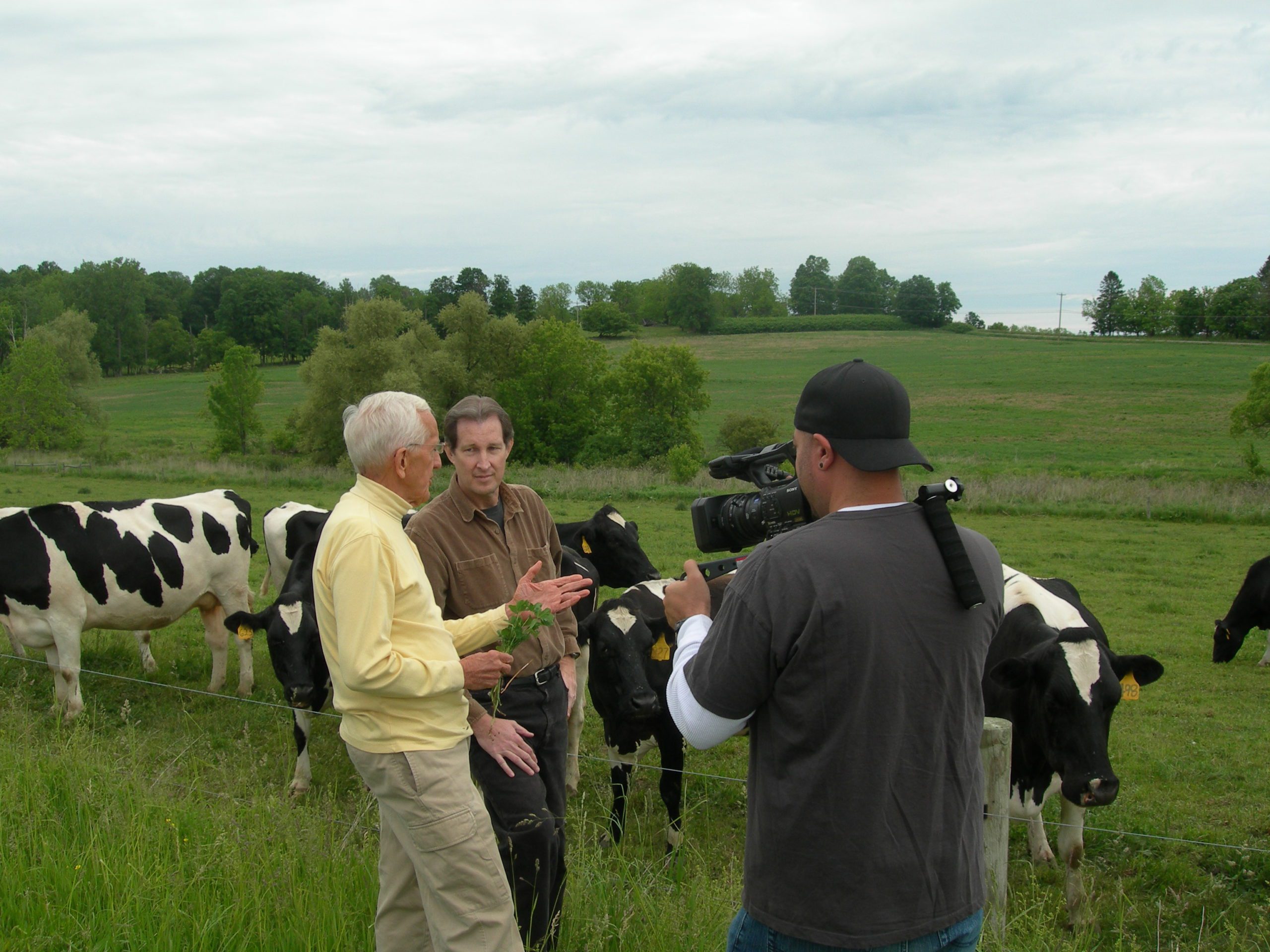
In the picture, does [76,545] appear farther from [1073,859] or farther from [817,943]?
[817,943]

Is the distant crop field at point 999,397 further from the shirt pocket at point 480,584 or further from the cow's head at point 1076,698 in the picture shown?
the shirt pocket at point 480,584

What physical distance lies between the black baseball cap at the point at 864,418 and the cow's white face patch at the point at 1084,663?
357cm

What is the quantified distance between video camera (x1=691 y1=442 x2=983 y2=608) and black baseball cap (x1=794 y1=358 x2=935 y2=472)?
0.13 meters

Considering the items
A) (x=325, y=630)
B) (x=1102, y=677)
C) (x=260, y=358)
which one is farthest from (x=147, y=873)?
(x=260, y=358)

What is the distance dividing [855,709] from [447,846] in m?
1.50

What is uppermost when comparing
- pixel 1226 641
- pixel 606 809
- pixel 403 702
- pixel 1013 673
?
pixel 403 702

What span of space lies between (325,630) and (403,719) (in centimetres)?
43

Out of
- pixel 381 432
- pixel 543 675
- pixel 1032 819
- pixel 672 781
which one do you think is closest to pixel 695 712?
pixel 381 432

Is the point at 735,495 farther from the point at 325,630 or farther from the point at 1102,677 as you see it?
the point at 1102,677

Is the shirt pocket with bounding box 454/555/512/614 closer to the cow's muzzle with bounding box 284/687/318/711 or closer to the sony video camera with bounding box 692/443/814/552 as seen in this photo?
the sony video camera with bounding box 692/443/814/552

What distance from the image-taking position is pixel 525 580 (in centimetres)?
356

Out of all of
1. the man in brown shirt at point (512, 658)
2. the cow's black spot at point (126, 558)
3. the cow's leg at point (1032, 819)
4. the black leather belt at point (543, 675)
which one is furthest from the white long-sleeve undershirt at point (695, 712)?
the cow's black spot at point (126, 558)

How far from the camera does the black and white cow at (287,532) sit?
10164 mm

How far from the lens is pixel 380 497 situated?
319cm
